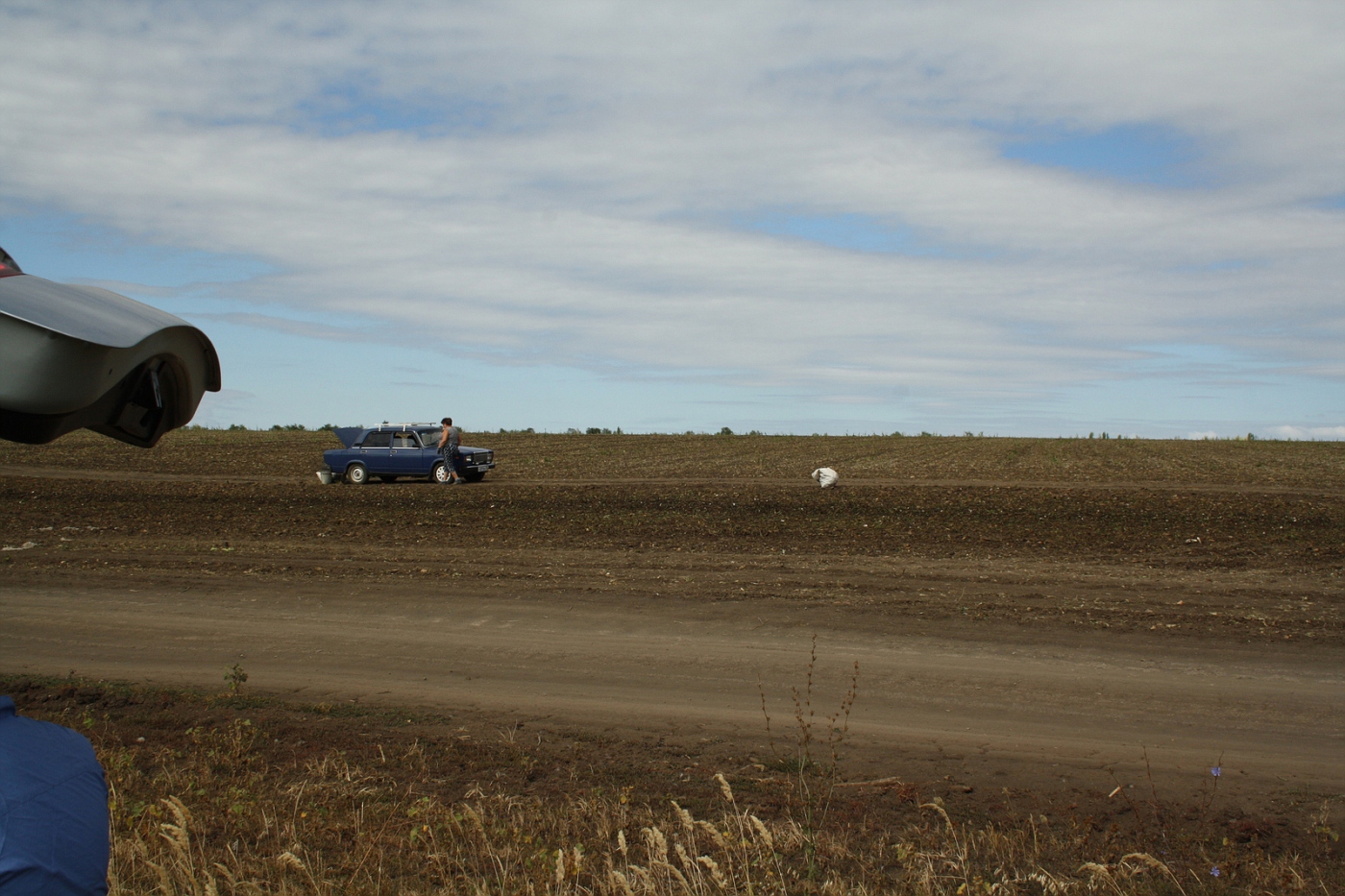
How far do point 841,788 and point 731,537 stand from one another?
1174cm

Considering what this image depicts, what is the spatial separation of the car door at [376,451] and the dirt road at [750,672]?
17.7 meters

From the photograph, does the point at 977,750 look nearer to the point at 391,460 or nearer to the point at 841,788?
the point at 841,788

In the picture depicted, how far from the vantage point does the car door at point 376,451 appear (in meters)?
29.0

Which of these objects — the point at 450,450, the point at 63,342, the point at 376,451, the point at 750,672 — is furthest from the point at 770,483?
the point at 63,342

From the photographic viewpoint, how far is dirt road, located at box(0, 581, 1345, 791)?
646 centimetres

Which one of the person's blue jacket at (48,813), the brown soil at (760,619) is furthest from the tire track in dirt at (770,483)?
the person's blue jacket at (48,813)

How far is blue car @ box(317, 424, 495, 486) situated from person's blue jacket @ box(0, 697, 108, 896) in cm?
2697

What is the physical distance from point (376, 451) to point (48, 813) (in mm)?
28318

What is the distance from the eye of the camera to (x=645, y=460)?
128 ft

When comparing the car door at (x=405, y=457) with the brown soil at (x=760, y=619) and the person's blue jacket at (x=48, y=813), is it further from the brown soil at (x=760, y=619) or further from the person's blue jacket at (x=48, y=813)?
the person's blue jacket at (x=48, y=813)

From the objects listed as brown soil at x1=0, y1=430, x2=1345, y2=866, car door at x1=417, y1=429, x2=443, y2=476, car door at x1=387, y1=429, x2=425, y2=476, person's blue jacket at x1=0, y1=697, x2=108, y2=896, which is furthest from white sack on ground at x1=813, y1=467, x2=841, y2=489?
person's blue jacket at x1=0, y1=697, x2=108, y2=896

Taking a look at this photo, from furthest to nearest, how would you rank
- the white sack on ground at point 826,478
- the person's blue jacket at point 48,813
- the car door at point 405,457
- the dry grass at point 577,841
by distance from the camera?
1. the car door at point 405,457
2. the white sack on ground at point 826,478
3. the dry grass at point 577,841
4. the person's blue jacket at point 48,813

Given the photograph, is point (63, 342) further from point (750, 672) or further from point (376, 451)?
point (376, 451)

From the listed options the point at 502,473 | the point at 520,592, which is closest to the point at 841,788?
the point at 520,592
